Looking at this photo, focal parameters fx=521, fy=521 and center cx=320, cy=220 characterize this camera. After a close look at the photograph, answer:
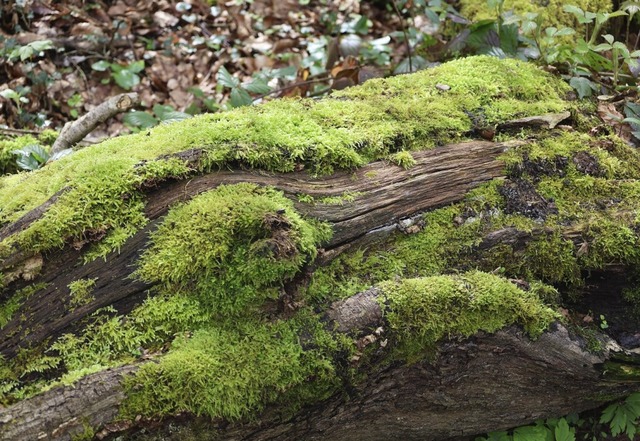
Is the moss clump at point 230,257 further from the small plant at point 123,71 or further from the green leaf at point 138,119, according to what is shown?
the small plant at point 123,71

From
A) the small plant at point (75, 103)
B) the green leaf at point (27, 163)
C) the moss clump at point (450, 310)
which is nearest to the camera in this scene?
the moss clump at point (450, 310)

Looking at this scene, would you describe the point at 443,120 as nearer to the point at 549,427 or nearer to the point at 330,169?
the point at 330,169

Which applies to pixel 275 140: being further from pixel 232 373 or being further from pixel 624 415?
pixel 624 415

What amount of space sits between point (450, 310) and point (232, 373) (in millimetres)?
921

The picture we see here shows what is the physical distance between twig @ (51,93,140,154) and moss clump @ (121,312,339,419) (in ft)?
6.50

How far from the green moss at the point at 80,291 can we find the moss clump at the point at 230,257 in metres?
0.19

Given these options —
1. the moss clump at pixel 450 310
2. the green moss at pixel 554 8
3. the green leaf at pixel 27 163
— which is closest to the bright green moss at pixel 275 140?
the green leaf at pixel 27 163

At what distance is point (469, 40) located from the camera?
12.9ft

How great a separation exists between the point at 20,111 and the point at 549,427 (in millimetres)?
4947

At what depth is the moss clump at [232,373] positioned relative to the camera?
1.84m

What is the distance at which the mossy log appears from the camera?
192 cm

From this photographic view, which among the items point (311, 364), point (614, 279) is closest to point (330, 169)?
point (311, 364)

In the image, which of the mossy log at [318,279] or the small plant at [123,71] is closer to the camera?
the mossy log at [318,279]

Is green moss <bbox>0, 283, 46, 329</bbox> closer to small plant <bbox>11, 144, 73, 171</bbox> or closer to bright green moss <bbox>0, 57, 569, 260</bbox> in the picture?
bright green moss <bbox>0, 57, 569, 260</bbox>
